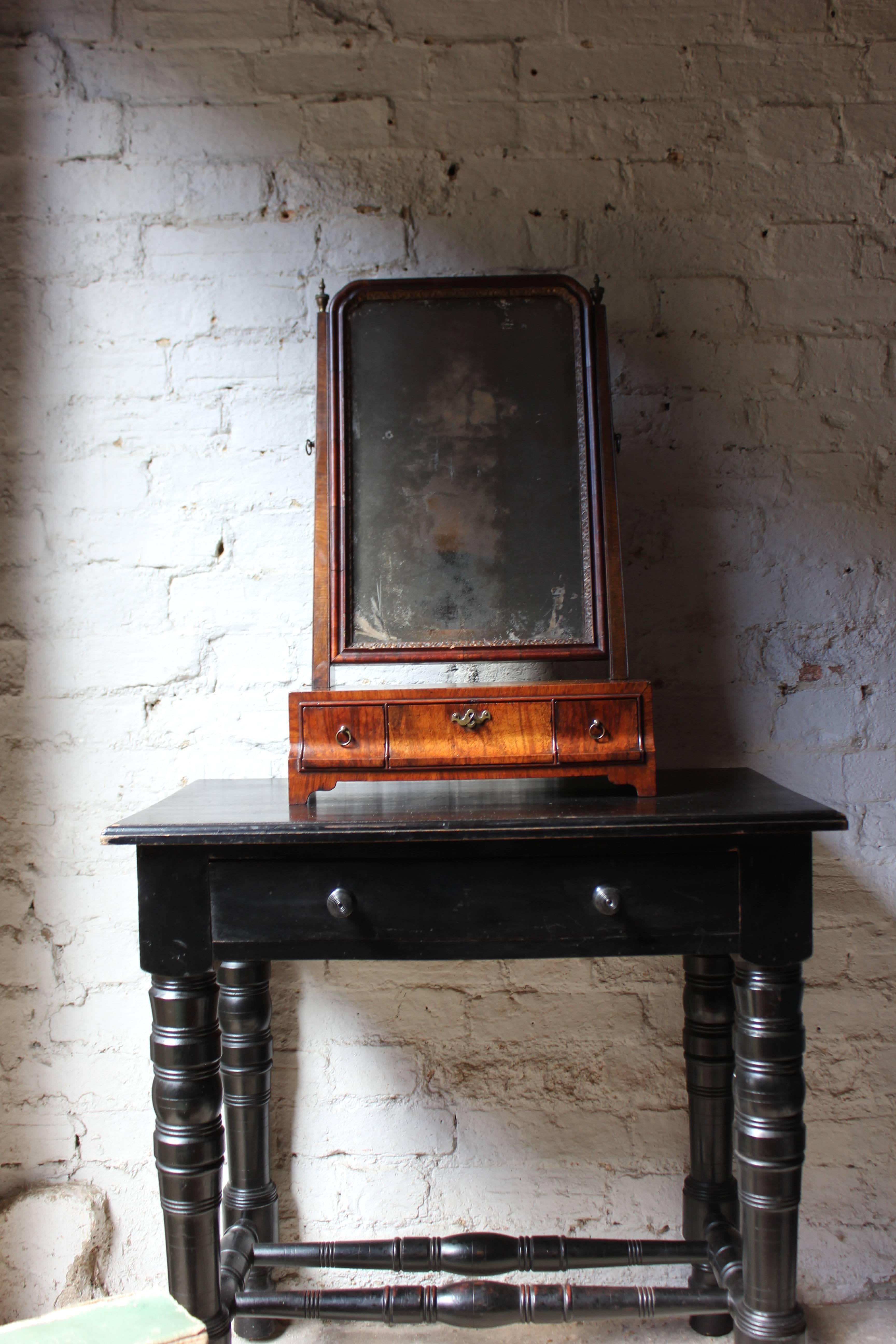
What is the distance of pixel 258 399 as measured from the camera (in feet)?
7.09

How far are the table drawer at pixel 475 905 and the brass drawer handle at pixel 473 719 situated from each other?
255 mm

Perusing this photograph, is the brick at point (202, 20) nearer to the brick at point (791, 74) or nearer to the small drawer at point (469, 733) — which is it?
the brick at point (791, 74)

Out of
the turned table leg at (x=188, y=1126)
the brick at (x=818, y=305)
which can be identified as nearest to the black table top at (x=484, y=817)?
the turned table leg at (x=188, y=1126)

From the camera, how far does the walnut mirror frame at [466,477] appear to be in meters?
1.80

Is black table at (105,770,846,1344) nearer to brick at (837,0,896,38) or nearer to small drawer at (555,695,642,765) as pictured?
small drawer at (555,695,642,765)

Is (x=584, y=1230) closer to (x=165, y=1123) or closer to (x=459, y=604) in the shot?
(x=165, y=1123)

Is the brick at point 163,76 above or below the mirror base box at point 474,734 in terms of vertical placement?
above

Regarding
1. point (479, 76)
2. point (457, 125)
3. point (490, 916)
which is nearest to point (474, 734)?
point (490, 916)

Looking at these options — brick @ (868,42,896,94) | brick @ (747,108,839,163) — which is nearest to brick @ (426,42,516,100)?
brick @ (747,108,839,163)

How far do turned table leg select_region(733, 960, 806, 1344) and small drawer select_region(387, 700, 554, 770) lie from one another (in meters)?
0.52

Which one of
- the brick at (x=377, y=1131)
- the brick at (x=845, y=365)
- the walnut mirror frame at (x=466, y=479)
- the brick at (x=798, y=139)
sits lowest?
the brick at (x=377, y=1131)

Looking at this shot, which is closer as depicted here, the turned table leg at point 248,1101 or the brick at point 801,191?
the turned table leg at point 248,1101

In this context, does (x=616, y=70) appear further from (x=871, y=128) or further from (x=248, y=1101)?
(x=248, y=1101)

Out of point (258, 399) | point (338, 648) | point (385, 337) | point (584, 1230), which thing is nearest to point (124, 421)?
point (258, 399)
